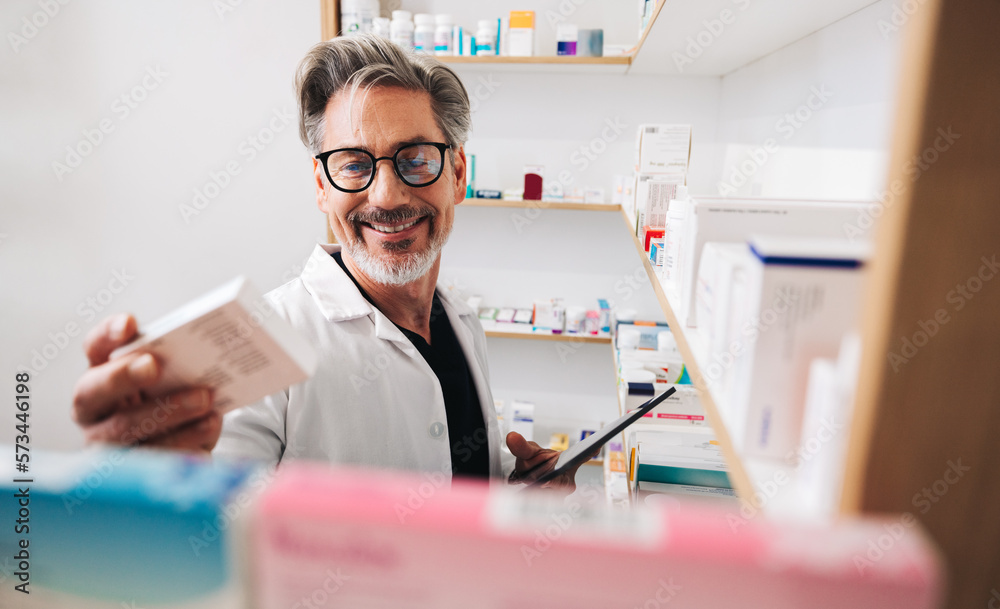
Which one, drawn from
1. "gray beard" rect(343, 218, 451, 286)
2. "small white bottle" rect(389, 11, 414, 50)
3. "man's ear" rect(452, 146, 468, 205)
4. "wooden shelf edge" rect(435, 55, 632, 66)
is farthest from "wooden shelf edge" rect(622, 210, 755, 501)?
"small white bottle" rect(389, 11, 414, 50)

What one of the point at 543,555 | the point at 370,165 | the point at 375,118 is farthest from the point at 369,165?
the point at 543,555

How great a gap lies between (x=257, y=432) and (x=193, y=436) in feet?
1.75

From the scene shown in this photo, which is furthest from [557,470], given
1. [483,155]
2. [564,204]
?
[483,155]

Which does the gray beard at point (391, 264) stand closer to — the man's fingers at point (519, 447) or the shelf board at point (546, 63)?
the man's fingers at point (519, 447)

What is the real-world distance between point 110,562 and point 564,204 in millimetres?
2231

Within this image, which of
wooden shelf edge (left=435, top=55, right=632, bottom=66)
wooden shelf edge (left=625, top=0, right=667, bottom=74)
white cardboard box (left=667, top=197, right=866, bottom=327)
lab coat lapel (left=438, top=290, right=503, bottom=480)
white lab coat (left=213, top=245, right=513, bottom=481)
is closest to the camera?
white cardboard box (left=667, top=197, right=866, bottom=327)

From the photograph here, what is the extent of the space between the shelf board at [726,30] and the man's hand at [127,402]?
1.33 meters

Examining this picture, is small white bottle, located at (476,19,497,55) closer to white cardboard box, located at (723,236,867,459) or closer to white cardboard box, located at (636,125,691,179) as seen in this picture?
white cardboard box, located at (636,125,691,179)

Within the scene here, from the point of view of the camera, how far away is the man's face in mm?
1375

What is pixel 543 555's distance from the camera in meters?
0.33

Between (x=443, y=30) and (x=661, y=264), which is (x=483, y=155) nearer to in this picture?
(x=443, y=30)

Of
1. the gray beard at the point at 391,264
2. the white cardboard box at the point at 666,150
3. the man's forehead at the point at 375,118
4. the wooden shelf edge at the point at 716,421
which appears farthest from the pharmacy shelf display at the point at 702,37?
the gray beard at the point at 391,264

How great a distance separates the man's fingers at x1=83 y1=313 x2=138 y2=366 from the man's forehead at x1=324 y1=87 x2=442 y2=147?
88 centimetres

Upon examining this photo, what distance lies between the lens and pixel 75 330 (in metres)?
2.95
